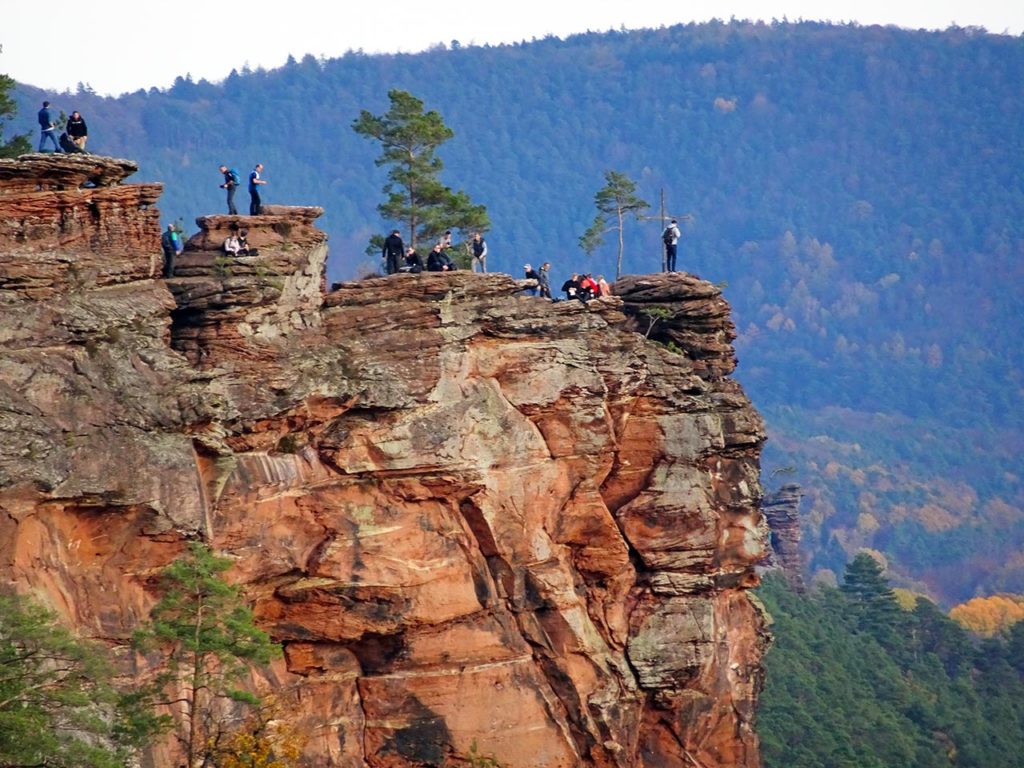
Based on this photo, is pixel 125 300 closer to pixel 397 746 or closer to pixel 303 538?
pixel 303 538

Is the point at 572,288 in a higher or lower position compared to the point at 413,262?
lower

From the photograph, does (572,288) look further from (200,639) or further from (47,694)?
(47,694)

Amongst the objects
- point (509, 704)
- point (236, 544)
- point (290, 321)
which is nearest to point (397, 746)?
point (509, 704)

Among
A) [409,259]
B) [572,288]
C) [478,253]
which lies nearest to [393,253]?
[409,259]

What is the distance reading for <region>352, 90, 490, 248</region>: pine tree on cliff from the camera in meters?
68.6

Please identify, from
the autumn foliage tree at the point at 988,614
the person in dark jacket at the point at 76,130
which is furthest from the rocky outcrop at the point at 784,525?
the person in dark jacket at the point at 76,130

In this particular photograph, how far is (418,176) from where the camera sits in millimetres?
68812

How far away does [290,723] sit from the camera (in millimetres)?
54062

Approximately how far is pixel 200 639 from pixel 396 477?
33.6 ft

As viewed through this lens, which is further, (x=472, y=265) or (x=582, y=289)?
(x=472, y=265)

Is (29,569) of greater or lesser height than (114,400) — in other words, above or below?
below

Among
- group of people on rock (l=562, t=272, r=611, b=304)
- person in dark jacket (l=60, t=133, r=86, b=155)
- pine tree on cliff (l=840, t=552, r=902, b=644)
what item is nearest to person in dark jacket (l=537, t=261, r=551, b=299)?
group of people on rock (l=562, t=272, r=611, b=304)

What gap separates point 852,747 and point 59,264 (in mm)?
55833

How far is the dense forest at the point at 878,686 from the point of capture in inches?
3787
